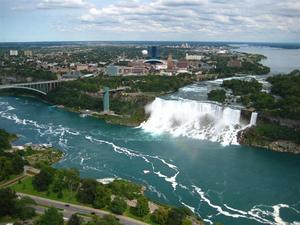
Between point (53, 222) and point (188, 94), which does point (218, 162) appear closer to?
point (53, 222)

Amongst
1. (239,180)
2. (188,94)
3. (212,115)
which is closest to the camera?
(239,180)

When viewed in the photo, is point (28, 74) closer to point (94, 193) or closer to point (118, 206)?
point (94, 193)

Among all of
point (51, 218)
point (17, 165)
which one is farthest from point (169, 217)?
point (17, 165)

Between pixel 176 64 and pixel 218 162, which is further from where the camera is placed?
pixel 176 64

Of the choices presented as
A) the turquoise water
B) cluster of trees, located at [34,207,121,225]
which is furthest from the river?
cluster of trees, located at [34,207,121,225]

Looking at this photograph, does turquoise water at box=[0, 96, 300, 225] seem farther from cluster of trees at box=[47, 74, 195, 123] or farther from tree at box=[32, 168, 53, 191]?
cluster of trees at box=[47, 74, 195, 123]

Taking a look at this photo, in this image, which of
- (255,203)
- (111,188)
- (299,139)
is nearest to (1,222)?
(111,188)
